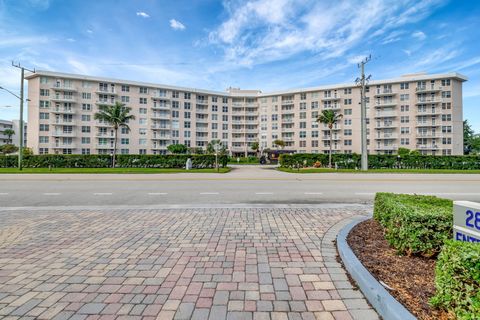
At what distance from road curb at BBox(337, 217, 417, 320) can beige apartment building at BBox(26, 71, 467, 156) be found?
2488 inches

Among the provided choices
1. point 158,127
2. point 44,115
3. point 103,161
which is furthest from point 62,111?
point 103,161

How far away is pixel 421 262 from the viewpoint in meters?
3.42

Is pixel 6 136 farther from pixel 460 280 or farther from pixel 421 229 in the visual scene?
pixel 460 280

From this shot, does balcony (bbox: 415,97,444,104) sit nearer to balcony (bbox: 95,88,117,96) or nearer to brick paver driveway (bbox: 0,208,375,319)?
brick paver driveway (bbox: 0,208,375,319)

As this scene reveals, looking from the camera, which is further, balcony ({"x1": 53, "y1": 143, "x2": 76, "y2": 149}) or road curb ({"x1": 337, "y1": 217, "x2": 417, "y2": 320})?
balcony ({"x1": 53, "y1": 143, "x2": 76, "y2": 149})

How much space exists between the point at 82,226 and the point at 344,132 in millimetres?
70447

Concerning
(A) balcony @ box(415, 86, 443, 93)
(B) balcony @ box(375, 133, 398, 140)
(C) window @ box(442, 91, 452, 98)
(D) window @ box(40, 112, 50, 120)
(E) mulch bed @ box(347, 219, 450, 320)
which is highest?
(A) balcony @ box(415, 86, 443, 93)

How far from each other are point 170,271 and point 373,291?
8.27ft

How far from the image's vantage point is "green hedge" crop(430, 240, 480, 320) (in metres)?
1.97

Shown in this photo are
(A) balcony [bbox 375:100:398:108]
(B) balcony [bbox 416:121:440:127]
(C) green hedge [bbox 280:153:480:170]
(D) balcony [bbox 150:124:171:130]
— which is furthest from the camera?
(D) balcony [bbox 150:124:171:130]

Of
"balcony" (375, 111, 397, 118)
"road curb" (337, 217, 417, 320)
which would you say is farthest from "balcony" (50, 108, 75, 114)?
"balcony" (375, 111, 397, 118)

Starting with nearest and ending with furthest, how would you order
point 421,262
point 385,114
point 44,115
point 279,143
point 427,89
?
point 421,262 < point 44,115 < point 427,89 < point 385,114 < point 279,143

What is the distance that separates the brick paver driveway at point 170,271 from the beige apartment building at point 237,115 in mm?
62556

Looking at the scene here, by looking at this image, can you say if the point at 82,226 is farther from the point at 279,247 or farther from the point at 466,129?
the point at 466,129
